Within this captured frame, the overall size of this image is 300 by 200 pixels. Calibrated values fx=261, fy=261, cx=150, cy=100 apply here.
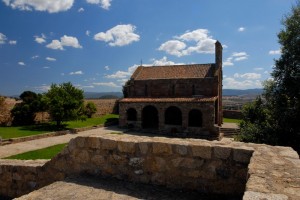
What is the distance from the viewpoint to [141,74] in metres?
33.8

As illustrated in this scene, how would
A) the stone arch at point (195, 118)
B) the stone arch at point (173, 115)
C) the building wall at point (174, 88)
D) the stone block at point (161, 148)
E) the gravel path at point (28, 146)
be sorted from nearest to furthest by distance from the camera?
the stone block at point (161, 148) < the gravel path at point (28, 146) < the stone arch at point (195, 118) < the building wall at point (174, 88) < the stone arch at point (173, 115)

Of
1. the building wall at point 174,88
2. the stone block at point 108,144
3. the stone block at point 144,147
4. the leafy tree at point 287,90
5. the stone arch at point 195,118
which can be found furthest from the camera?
the building wall at point 174,88

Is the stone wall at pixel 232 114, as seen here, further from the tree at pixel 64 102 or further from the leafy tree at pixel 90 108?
the tree at pixel 64 102

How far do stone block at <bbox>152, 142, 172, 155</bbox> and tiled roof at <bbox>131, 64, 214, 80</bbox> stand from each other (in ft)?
84.3

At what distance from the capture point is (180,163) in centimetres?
470

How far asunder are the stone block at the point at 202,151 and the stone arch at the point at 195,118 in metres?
23.5

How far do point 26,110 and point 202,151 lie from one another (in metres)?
26.6

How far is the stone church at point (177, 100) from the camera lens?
26.2 metres

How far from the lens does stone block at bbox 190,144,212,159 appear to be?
14.7 ft

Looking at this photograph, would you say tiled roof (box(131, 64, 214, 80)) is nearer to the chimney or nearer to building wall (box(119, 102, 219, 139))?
the chimney

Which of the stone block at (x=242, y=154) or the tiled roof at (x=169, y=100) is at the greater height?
the tiled roof at (x=169, y=100)

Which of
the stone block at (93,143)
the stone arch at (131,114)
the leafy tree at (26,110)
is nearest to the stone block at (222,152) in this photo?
the stone block at (93,143)

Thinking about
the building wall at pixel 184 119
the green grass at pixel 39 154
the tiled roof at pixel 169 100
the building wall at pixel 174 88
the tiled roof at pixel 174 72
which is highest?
the tiled roof at pixel 174 72

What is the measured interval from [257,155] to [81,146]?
3.47 metres
